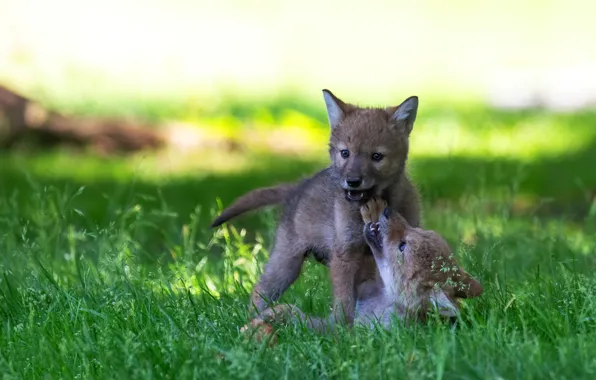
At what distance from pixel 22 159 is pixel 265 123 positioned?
3.29 m

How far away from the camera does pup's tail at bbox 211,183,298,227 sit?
19.2 feet

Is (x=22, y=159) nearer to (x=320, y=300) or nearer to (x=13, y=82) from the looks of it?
(x=13, y=82)

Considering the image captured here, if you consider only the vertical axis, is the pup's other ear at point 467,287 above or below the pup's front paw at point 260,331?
above

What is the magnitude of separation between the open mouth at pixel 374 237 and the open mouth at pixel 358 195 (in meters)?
0.17

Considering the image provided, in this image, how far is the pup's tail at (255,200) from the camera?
19.2 ft

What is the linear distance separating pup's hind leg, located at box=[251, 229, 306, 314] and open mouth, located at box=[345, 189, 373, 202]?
0.48m

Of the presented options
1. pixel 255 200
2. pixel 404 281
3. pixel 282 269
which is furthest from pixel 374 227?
pixel 255 200

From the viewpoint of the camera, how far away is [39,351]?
4613 mm

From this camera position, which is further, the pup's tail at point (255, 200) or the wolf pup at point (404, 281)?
the pup's tail at point (255, 200)

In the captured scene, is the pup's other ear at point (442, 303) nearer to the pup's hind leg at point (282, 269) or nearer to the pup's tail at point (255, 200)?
the pup's hind leg at point (282, 269)

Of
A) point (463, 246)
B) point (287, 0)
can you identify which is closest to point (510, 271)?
point (463, 246)

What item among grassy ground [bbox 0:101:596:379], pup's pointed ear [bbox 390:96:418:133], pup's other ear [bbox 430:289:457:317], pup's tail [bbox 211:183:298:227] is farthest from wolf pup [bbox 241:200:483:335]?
pup's tail [bbox 211:183:298:227]

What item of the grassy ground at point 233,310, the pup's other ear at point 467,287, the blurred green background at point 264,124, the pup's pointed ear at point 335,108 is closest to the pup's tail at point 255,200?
the grassy ground at point 233,310

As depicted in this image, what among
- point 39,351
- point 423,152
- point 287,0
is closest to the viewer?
point 39,351
